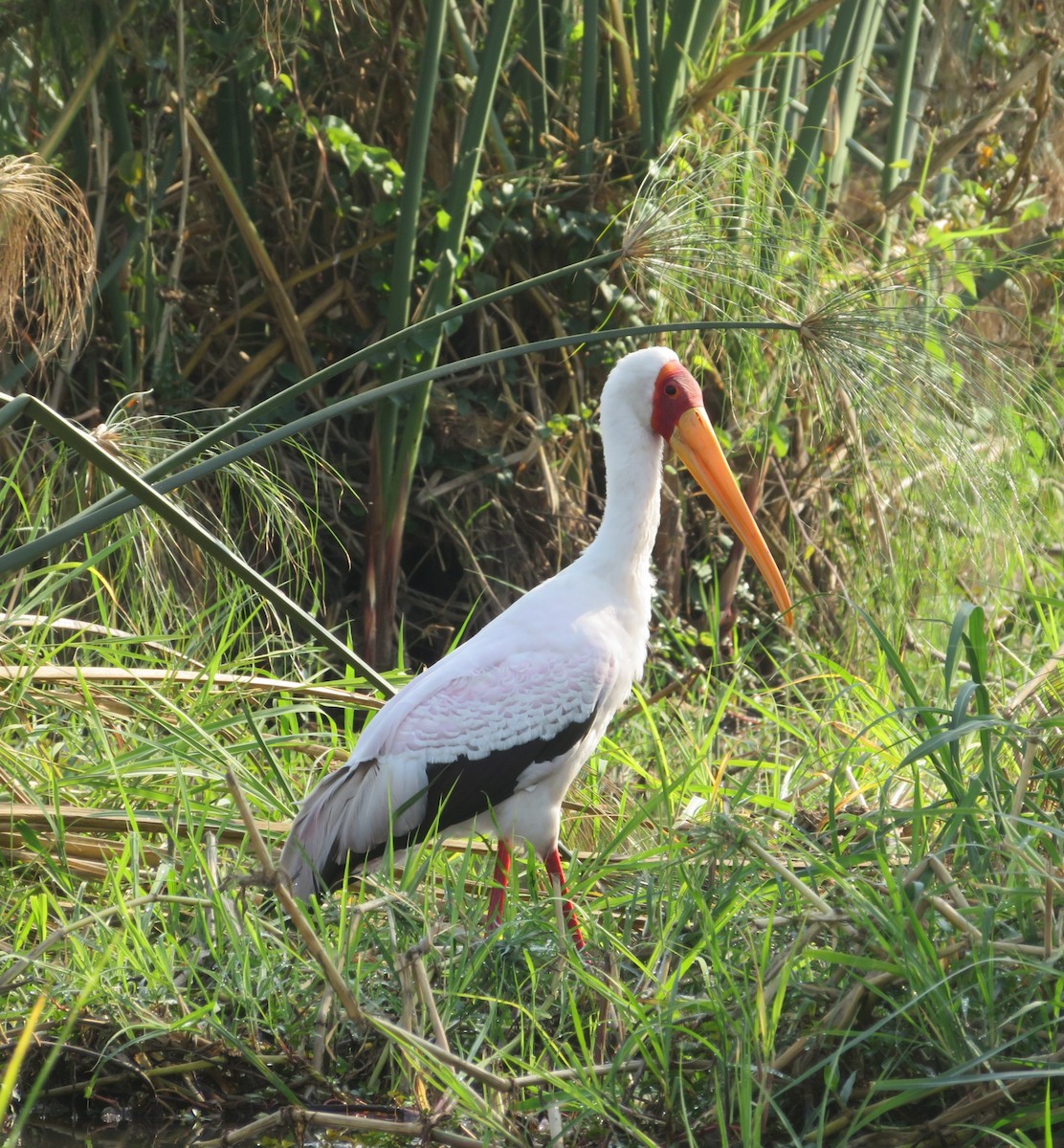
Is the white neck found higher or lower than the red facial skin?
lower

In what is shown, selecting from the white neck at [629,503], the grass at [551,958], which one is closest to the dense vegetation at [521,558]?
the grass at [551,958]

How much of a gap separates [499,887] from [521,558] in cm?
224

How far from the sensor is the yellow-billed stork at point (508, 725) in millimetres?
2930

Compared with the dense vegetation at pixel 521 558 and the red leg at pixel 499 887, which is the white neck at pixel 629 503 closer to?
the dense vegetation at pixel 521 558

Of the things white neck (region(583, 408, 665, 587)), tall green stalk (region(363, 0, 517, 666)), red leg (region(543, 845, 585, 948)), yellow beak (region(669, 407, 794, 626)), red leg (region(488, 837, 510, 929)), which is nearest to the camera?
red leg (region(543, 845, 585, 948))

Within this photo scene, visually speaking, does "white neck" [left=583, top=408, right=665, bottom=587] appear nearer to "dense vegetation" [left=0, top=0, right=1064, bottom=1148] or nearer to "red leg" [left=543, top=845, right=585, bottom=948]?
"dense vegetation" [left=0, top=0, right=1064, bottom=1148]

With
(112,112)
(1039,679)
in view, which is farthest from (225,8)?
(1039,679)

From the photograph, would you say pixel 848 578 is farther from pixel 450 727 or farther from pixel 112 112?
pixel 112 112

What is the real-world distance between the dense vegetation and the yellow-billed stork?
0.35 feet

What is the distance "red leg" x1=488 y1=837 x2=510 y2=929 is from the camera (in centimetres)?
274

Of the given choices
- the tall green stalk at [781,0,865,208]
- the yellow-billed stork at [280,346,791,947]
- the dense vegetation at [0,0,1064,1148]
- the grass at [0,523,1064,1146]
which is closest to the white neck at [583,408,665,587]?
the yellow-billed stork at [280,346,791,947]

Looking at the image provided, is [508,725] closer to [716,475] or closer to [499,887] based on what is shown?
[499,887]

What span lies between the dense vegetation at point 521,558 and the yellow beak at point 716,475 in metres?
0.19

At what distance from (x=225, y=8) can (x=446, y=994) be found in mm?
3038
